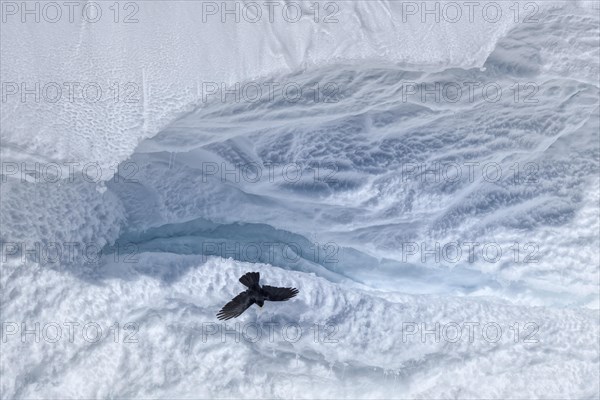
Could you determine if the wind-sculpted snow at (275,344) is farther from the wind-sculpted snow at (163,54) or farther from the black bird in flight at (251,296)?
the wind-sculpted snow at (163,54)

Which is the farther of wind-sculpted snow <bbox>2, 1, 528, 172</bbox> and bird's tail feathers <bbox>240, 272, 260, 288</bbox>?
bird's tail feathers <bbox>240, 272, 260, 288</bbox>

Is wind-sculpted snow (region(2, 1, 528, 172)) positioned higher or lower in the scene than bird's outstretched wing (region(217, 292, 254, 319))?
higher

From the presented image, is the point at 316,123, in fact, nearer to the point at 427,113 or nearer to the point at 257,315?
the point at 427,113

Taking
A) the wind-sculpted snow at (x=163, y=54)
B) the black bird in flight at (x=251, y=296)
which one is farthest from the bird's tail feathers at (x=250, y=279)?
the wind-sculpted snow at (x=163, y=54)

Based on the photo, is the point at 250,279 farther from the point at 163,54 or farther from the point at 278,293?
the point at 163,54

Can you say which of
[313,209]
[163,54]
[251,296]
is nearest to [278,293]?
[251,296]

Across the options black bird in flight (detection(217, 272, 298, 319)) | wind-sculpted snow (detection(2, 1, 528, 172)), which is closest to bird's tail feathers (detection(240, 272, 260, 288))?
black bird in flight (detection(217, 272, 298, 319))

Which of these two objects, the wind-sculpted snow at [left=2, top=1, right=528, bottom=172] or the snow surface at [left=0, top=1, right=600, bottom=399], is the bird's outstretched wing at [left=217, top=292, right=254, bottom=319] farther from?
the wind-sculpted snow at [left=2, top=1, right=528, bottom=172]
